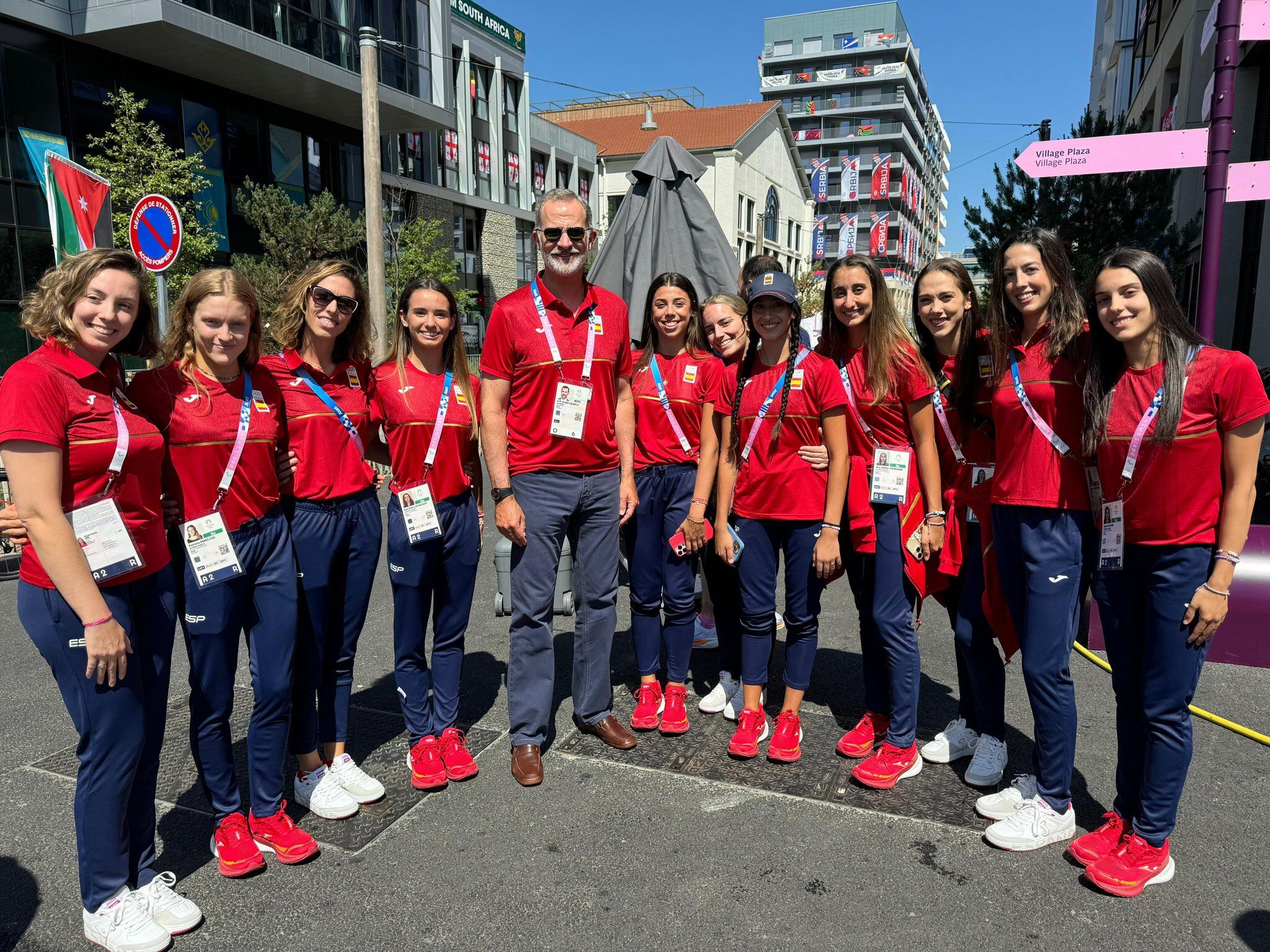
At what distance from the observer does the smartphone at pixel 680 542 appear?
416 cm

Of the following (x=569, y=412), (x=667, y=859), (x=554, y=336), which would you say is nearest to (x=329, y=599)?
(x=569, y=412)

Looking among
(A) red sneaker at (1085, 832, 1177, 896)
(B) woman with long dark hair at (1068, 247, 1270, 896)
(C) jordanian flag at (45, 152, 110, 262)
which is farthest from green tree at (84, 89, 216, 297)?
(A) red sneaker at (1085, 832, 1177, 896)

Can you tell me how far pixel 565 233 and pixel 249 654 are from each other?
2.13m

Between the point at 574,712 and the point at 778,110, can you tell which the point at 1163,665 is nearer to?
the point at 574,712

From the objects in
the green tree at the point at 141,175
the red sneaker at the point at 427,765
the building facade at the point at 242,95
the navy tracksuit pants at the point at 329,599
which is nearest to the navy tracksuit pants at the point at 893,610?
the red sneaker at the point at 427,765

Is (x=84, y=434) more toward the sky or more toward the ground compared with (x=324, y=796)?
more toward the sky

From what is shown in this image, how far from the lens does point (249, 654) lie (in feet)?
10.0

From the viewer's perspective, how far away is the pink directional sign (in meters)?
4.64

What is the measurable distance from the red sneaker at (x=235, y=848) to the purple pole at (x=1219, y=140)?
16.3ft

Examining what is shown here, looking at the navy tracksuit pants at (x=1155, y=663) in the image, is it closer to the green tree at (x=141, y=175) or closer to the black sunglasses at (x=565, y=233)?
the black sunglasses at (x=565, y=233)

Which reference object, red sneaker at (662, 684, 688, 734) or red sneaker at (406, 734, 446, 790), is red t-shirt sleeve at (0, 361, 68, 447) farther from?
A: red sneaker at (662, 684, 688, 734)

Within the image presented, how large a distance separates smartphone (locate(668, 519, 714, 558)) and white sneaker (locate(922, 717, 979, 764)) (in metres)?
1.40

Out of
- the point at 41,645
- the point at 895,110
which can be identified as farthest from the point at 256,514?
the point at 895,110

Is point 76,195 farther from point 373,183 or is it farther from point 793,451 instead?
point 793,451
